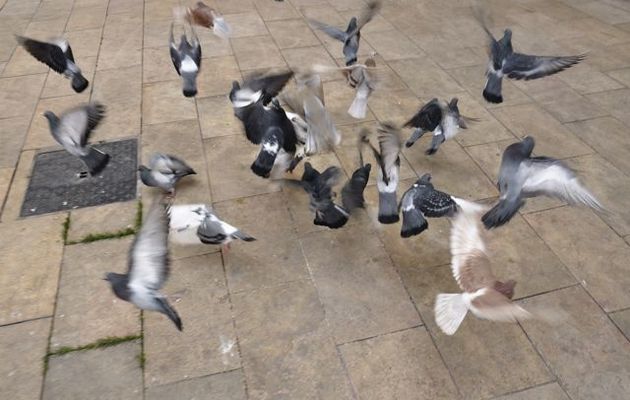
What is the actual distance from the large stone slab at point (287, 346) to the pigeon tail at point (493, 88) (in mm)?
2616

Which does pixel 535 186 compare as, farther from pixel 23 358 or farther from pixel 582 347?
pixel 23 358

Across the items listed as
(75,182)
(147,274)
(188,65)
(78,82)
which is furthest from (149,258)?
(78,82)

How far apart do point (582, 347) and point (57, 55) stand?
4921 mm

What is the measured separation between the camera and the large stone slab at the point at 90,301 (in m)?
2.95

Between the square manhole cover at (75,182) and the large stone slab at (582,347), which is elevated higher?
the large stone slab at (582,347)

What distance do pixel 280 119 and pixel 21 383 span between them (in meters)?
2.37

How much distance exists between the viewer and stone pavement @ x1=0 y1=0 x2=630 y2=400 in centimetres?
275

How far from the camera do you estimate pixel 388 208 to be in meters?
3.42

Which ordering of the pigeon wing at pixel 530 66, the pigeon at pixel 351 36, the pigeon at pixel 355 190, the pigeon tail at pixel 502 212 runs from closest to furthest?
the pigeon tail at pixel 502 212 → the pigeon at pixel 355 190 → the pigeon wing at pixel 530 66 → the pigeon at pixel 351 36

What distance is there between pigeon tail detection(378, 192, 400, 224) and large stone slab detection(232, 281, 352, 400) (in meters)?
0.71

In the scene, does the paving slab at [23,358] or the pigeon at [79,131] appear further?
the pigeon at [79,131]

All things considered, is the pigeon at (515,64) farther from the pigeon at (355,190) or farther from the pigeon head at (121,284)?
the pigeon head at (121,284)

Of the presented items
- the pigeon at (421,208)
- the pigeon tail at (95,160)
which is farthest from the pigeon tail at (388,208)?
the pigeon tail at (95,160)

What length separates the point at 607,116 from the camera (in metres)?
4.90
